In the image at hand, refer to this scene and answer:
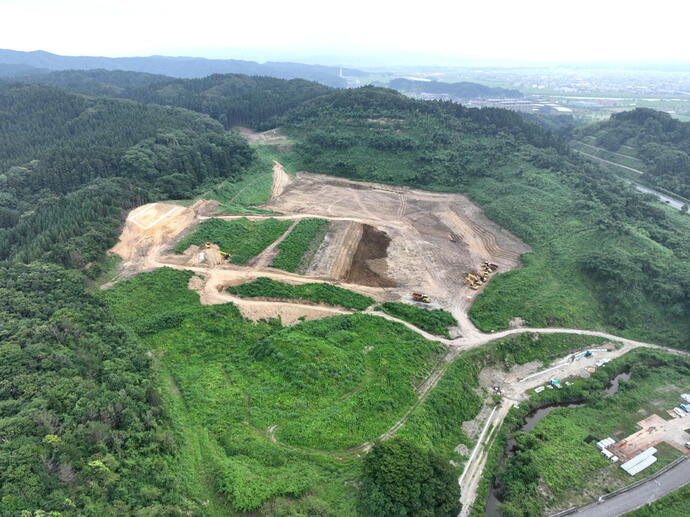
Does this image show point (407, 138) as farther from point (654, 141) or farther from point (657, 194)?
point (654, 141)

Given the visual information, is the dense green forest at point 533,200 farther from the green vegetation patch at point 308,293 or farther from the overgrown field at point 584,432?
the green vegetation patch at point 308,293

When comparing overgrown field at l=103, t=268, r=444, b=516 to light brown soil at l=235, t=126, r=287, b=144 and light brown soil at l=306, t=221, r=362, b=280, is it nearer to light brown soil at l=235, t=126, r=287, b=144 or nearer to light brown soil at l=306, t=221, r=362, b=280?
light brown soil at l=306, t=221, r=362, b=280

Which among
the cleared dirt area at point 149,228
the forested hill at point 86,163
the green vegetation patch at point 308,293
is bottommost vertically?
the green vegetation patch at point 308,293

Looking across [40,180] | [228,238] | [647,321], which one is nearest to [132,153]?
[40,180]

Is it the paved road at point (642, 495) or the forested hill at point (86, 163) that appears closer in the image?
the paved road at point (642, 495)

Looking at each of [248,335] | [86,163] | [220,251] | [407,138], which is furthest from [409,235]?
[86,163]

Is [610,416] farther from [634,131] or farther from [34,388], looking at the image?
[634,131]

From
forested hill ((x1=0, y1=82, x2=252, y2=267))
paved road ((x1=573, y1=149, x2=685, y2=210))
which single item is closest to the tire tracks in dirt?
forested hill ((x1=0, y1=82, x2=252, y2=267))

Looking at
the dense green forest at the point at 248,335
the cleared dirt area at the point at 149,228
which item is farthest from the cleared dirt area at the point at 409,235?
the cleared dirt area at the point at 149,228
